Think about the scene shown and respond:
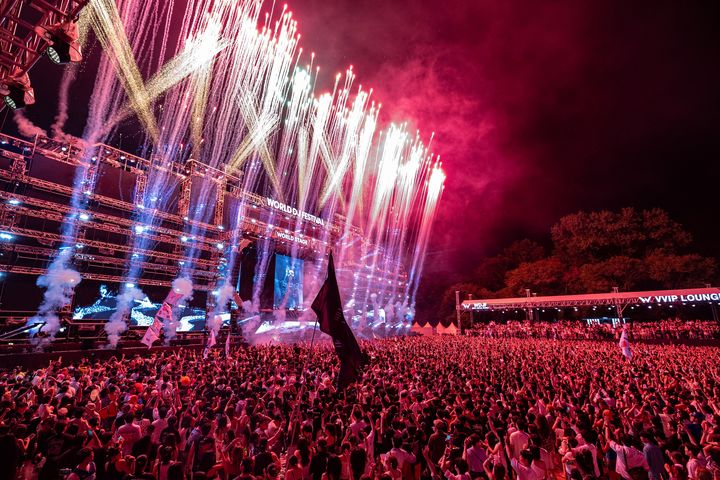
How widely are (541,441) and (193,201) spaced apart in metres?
32.0

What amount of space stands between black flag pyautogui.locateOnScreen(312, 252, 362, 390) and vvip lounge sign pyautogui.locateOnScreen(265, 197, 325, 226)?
3492 centimetres

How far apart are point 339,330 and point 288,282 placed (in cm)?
3408

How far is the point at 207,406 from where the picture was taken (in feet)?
29.8

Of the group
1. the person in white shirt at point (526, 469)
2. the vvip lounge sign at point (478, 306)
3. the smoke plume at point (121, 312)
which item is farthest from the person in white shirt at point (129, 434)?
the vvip lounge sign at point (478, 306)

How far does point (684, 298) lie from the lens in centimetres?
2811

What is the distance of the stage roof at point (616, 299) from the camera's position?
90.5 ft

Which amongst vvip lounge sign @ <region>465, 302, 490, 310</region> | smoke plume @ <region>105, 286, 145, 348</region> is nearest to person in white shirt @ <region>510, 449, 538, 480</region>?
smoke plume @ <region>105, 286, 145, 348</region>

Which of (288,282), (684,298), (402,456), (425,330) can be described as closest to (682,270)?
(684,298)

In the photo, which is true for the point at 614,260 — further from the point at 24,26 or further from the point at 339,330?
the point at 24,26

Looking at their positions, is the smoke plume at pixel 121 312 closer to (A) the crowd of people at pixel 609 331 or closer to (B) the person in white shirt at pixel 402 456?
(B) the person in white shirt at pixel 402 456

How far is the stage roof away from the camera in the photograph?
27.6m

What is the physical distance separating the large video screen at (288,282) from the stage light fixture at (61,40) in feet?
109

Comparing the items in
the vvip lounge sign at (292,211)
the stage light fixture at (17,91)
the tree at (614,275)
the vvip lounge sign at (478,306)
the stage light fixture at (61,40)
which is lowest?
the vvip lounge sign at (478,306)

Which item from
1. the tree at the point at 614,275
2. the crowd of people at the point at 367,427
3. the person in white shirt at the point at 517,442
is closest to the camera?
the crowd of people at the point at 367,427
